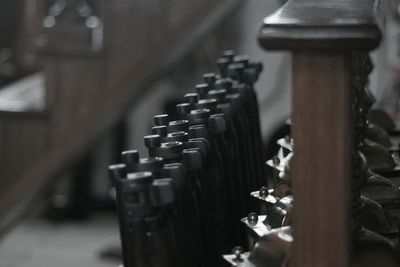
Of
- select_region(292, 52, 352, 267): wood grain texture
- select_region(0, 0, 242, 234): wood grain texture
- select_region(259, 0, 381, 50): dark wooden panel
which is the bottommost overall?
select_region(0, 0, 242, 234): wood grain texture

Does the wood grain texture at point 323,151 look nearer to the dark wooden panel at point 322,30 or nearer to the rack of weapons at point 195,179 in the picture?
the dark wooden panel at point 322,30

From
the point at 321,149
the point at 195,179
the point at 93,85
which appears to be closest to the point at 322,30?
the point at 321,149

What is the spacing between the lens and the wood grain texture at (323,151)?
1.05 meters

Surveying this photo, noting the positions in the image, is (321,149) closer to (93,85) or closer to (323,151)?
(323,151)

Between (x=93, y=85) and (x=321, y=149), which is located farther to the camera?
(x=93, y=85)

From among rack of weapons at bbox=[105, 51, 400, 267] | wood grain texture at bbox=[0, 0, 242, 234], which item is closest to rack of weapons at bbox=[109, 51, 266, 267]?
rack of weapons at bbox=[105, 51, 400, 267]

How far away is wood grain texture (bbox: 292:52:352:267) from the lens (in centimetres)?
105

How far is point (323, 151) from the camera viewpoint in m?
1.06

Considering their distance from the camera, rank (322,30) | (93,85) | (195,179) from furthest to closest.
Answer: (93,85) → (195,179) → (322,30)

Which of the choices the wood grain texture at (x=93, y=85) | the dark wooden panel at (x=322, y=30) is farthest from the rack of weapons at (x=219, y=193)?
the wood grain texture at (x=93, y=85)

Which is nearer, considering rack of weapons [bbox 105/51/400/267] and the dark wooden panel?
the dark wooden panel

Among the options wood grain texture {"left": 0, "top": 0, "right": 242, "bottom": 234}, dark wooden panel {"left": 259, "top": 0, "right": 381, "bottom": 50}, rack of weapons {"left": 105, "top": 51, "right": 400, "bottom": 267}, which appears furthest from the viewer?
wood grain texture {"left": 0, "top": 0, "right": 242, "bottom": 234}

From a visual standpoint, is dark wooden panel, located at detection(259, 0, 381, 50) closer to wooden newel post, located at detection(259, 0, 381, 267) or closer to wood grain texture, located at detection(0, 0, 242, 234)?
wooden newel post, located at detection(259, 0, 381, 267)

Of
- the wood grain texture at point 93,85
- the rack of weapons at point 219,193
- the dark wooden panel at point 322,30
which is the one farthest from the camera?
the wood grain texture at point 93,85
